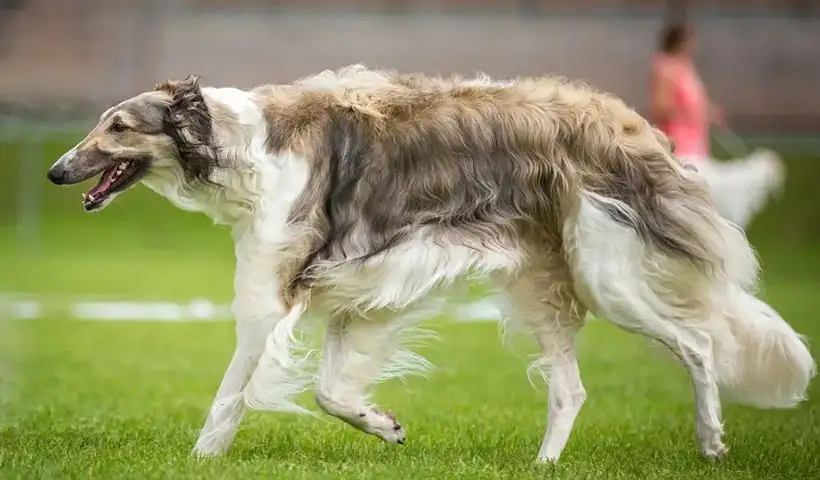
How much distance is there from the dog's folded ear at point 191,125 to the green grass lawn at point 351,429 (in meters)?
1.43

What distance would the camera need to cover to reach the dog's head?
24.1ft

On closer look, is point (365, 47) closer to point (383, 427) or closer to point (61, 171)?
point (383, 427)

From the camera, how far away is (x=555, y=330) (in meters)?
8.16

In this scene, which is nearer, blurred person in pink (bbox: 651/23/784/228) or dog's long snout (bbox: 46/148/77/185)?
dog's long snout (bbox: 46/148/77/185)

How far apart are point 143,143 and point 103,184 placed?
27 cm

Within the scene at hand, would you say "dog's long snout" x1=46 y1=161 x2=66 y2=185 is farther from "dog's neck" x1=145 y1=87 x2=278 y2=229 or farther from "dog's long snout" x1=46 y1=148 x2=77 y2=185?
"dog's neck" x1=145 y1=87 x2=278 y2=229

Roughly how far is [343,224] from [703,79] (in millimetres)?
19681

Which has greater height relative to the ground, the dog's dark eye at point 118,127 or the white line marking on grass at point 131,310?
the dog's dark eye at point 118,127

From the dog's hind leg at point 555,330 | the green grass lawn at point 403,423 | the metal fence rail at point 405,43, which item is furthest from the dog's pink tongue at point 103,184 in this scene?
the metal fence rail at point 405,43

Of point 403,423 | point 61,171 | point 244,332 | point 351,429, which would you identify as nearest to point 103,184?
point 61,171

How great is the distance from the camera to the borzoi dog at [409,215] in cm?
740

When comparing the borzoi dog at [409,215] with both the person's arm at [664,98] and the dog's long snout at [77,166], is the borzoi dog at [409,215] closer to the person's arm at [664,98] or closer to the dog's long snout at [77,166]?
the dog's long snout at [77,166]

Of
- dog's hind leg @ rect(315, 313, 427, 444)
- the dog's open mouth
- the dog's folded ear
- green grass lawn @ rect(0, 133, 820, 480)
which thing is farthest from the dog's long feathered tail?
the dog's open mouth

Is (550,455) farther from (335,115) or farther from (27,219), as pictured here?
(27,219)
